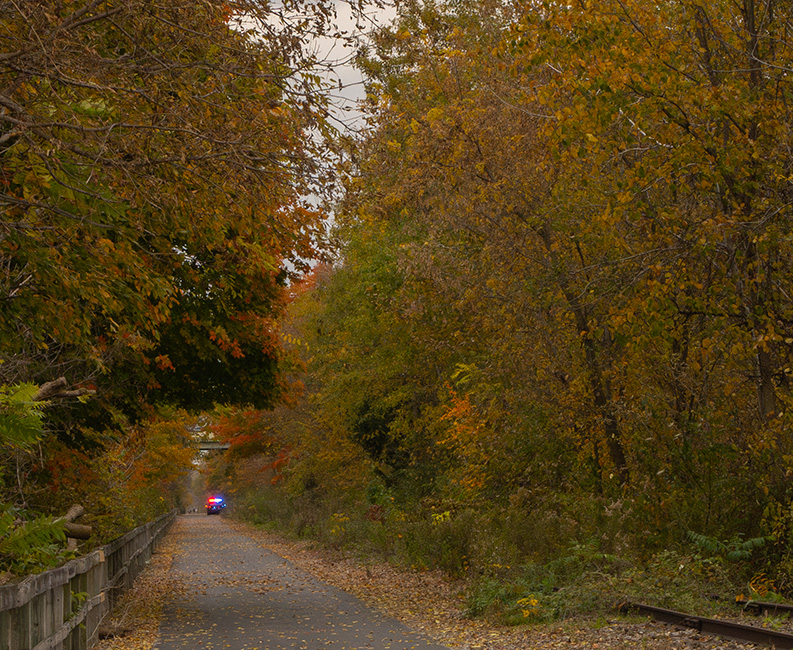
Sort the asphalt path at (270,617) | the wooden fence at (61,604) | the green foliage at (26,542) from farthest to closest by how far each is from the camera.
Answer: the asphalt path at (270,617), the green foliage at (26,542), the wooden fence at (61,604)

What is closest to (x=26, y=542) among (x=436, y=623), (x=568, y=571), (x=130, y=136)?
(x=130, y=136)

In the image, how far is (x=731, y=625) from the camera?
9.36 m

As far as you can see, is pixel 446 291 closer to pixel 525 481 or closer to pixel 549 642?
pixel 525 481

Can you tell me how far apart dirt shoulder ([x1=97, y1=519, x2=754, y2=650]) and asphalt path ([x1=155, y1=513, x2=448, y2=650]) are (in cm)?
33

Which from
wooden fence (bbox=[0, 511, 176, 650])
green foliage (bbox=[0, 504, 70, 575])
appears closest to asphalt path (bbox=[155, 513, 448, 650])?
wooden fence (bbox=[0, 511, 176, 650])

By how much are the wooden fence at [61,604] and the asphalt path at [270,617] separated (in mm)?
1103

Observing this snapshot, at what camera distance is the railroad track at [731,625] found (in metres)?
8.56

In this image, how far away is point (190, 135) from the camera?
7.77 m

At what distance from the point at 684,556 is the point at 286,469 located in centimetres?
3427

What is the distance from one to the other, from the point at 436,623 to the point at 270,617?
282 centimetres

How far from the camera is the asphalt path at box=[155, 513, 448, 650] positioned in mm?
11516

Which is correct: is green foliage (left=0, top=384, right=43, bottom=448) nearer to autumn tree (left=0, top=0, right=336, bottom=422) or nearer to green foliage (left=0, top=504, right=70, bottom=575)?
green foliage (left=0, top=504, right=70, bottom=575)

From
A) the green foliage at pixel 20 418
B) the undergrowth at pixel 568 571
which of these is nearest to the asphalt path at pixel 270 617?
the undergrowth at pixel 568 571

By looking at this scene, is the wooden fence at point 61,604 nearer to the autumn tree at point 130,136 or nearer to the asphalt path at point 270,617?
the asphalt path at point 270,617
